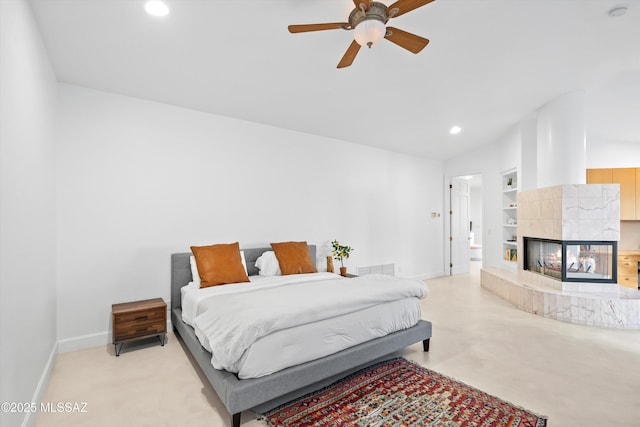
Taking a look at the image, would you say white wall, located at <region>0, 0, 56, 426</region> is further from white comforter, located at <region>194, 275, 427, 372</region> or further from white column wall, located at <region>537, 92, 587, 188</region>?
white column wall, located at <region>537, 92, 587, 188</region>

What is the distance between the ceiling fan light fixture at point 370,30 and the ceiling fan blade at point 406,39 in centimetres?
9

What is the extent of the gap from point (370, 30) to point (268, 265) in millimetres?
2993

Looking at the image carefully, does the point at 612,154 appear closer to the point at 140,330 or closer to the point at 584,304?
the point at 584,304

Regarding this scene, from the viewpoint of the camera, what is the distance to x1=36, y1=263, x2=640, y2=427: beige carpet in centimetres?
216

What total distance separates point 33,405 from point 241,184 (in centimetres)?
300

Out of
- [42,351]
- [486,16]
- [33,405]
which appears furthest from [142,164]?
[486,16]

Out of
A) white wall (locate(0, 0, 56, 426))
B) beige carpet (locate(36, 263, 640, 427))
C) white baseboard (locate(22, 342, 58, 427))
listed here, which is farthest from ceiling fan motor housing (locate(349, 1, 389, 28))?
white baseboard (locate(22, 342, 58, 427))

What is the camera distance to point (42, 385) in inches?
93.4

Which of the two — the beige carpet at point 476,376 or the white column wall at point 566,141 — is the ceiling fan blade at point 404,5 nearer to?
the beige carpet at point 476,376

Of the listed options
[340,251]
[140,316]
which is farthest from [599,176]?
[140,316]

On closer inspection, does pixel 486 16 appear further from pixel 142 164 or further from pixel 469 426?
pixel 142 164

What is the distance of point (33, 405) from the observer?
6.81 ft

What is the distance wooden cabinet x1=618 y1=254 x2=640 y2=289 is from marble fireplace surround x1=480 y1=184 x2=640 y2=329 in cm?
153

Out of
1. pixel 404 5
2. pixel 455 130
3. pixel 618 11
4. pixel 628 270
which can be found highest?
pixel 618 11
